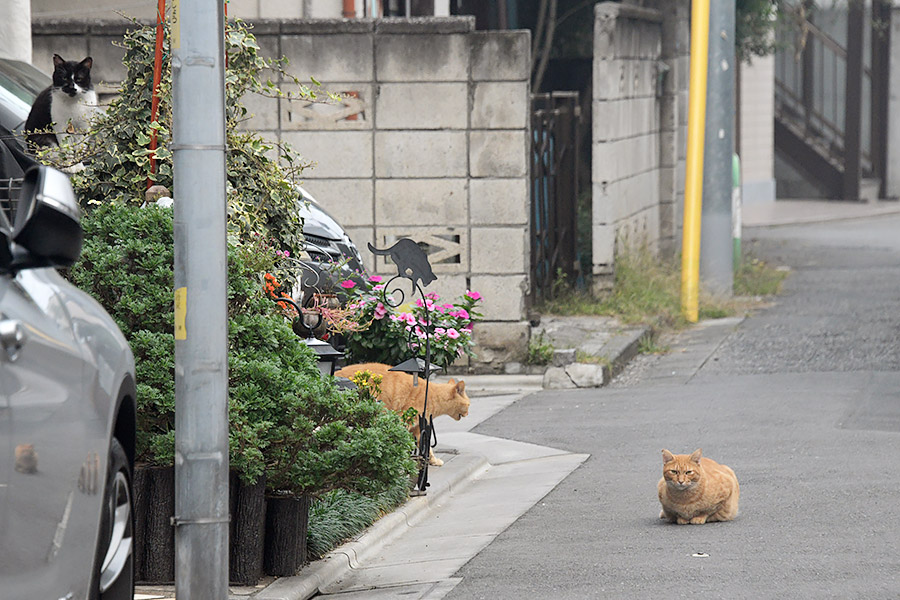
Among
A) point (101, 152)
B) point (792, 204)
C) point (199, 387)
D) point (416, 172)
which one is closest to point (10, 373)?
point (199, 387)

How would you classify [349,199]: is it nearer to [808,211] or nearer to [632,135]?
[632,135]

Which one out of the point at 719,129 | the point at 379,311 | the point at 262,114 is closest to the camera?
the point at 379,311

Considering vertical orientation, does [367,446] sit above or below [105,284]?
below

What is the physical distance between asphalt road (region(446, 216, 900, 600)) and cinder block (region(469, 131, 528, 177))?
1835 millimetres

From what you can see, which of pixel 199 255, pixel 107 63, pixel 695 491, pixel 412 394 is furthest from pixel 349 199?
pixel 199 255

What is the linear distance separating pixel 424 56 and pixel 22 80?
3204mm

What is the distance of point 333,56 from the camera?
11250 mm

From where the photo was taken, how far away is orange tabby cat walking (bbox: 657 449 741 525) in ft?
22.0

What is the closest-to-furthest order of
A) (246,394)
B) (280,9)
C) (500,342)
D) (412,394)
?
1. (246,394)
2. (412,394)
3. (500,342)
4. (280,9)

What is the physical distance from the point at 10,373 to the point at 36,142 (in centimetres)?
497

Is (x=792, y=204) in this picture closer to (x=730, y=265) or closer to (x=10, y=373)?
(x=730, y=265)

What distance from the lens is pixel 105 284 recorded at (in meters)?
5.93

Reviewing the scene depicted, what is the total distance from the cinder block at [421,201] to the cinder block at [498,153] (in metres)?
0.21

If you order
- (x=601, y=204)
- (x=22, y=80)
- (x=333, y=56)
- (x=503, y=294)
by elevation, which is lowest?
(x=503, y=294)
